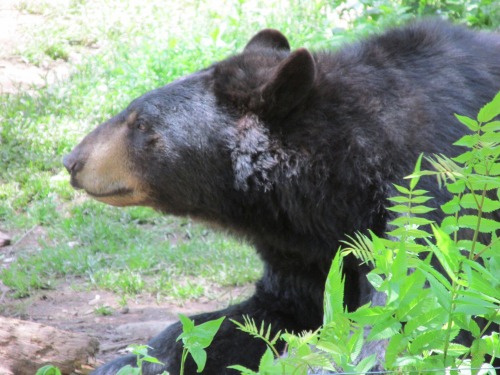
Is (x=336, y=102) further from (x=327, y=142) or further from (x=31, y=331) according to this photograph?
(x=31, y=331)

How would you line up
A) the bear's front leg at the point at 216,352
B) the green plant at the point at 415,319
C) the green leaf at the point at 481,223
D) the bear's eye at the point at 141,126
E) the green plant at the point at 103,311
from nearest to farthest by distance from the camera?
the green plant at the point at 415,319
the green leaf at the point at 481,223
the bear's eye at the point at 141,126
the bear's front leg at the point at 216,352
the green plant at the point at 103,311

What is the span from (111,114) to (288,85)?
195 inches

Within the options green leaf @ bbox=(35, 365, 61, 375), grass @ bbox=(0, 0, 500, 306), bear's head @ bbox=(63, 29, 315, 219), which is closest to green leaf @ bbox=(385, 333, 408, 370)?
green leaf @ bbox=(35, 365, 61, 375)

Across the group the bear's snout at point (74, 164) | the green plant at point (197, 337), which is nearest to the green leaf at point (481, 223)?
the green plant at point (197, 337)

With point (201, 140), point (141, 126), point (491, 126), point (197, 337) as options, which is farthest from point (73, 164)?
point (491, 126)

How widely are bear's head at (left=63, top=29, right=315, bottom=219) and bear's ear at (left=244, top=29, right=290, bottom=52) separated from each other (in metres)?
0.29

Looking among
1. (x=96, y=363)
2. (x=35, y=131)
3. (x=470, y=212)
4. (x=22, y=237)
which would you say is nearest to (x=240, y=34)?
(x=35, y=131)

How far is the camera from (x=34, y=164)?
8.64 m

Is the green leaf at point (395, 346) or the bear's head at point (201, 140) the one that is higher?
the green leaf at point (395, 346)

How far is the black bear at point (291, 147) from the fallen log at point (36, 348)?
0.23 metres

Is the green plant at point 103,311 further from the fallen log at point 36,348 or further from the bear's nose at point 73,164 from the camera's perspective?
the bear's nose at point 73,164

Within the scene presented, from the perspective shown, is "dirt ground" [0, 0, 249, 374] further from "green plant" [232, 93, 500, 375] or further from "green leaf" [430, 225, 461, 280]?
"green leaf" [430, 225, 461, 280]

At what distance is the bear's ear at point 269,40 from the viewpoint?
5246 mm

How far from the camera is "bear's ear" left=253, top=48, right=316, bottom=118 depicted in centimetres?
434
